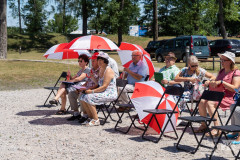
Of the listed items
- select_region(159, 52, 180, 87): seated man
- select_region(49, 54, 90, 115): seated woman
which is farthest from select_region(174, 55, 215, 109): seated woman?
select_region(49, 54, 90, 115): seated woman

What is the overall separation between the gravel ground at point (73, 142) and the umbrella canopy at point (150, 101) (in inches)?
12.7

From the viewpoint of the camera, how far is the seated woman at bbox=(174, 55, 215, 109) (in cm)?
708

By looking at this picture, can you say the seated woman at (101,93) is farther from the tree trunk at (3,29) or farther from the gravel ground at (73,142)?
the tree trunk at (3,29)

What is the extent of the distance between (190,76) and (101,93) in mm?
1837

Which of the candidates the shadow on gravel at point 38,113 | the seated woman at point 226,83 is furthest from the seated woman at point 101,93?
the seated woman at point 226,83

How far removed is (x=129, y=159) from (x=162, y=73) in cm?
319

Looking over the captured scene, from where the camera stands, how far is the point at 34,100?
11031 millimetres

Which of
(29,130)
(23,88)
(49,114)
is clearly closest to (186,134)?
(29,130)

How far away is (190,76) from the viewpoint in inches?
287

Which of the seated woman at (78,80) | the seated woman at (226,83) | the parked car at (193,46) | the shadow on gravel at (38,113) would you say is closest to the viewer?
the seated woman at (226,83)

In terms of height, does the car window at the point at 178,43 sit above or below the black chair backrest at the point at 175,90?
above

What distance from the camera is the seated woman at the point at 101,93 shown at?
280 inches

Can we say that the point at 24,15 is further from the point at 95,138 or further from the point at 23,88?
the point at 95,138

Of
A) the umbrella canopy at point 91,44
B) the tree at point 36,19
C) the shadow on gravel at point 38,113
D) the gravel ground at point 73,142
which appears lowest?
the shadow on gravel at point 38,113
